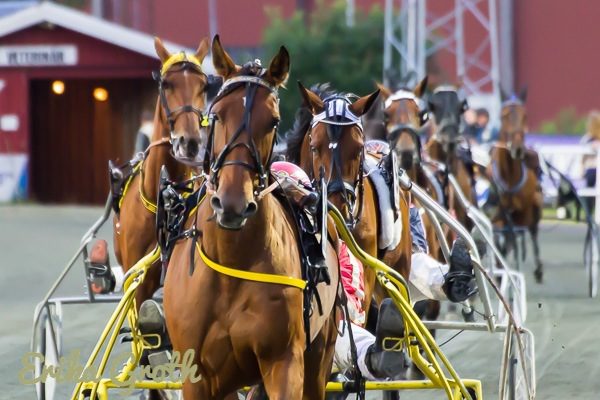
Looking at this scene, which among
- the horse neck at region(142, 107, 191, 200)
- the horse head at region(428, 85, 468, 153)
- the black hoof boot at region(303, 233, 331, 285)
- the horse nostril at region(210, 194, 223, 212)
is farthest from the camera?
the horse head at region(428, 85, 468, 153)

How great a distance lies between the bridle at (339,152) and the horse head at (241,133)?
1638 millimetres

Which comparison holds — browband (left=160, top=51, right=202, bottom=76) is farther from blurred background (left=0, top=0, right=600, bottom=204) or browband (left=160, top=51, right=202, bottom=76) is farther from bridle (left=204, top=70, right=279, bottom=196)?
blurred background (left=0, top=0, right=600, bottom=204)

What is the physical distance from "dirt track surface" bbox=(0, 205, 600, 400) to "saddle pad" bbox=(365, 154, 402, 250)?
1579 millimetres

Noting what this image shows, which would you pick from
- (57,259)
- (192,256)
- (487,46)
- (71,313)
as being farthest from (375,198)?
(487,46)

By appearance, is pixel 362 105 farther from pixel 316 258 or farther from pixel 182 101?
pixel 316 258

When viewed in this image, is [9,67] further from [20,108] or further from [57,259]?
[57,259]

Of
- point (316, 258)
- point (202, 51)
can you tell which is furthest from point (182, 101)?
point (316, 258)

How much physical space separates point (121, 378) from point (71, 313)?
7559mm

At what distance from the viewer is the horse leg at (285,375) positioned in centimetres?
538

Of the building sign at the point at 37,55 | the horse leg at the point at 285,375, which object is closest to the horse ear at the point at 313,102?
the horse leg at the point at 285,375

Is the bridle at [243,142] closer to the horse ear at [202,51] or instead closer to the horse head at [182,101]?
the horse head at [182,101]

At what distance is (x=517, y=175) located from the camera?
53.5 feet

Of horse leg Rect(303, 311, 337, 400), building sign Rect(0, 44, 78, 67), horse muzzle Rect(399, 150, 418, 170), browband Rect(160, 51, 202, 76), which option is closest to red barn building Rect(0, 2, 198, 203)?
building sign Rect(0, 44, 78, 67)

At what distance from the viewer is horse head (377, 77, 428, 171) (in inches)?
413
